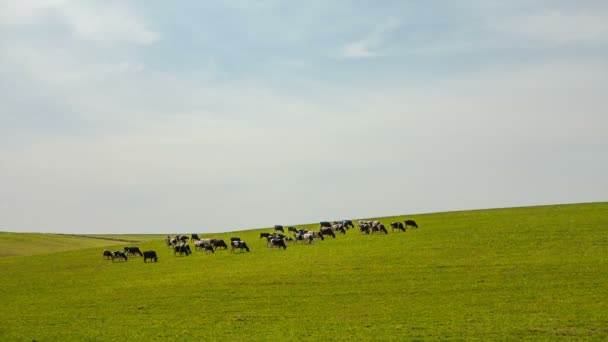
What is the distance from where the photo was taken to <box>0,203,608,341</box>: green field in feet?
66.2

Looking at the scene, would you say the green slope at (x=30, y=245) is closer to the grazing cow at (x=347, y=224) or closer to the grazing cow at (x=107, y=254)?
the grazing cow at (x=107, y=254)

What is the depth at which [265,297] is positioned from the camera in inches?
1043

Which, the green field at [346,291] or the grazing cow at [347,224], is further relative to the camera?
the grazing cow at [347,224]

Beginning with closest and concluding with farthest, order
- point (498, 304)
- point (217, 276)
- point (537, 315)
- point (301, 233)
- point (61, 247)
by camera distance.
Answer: point (537, 315) → point (498, 304) → point (217, 276) → point (301, 233) → point (61, 247)

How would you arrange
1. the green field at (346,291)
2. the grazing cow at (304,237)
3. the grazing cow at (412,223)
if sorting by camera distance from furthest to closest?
the grazing cow at (412,223)
the grazing cow at (304,237)
the green field at (346,291)

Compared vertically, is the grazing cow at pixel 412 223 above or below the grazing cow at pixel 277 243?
above

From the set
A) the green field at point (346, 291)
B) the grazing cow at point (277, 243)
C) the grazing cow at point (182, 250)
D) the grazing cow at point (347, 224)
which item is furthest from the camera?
the grazing cow at point (347, 224)

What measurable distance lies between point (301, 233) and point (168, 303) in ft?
77.9

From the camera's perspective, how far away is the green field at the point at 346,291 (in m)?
20.2

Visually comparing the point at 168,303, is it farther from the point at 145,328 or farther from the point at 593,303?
the point at 593,303

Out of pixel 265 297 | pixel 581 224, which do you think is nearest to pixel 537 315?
pixel 265 297

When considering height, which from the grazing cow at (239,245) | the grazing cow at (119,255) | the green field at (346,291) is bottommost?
the green field at (346,291)

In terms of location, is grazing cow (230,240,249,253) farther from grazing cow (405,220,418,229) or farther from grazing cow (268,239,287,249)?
grazing cow (405,220,418,229)

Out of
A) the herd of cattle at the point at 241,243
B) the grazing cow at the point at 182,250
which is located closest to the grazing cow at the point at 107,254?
the herd of cattle at the point at 241,243
